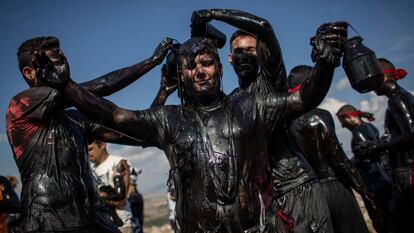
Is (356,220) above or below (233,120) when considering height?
below

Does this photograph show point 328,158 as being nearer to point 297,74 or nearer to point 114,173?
point 297,74

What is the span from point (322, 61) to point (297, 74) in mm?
2486

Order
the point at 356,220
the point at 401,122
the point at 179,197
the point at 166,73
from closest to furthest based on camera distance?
the point at 179,197, the point at 166,73, the point at 356,220, the point at 401,122

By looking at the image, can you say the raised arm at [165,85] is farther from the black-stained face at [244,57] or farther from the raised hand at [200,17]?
the black-stained face at [244,57]

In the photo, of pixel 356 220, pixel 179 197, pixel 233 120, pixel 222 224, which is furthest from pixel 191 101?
pixel 356 220

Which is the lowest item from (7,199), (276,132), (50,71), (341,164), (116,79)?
(341,164)

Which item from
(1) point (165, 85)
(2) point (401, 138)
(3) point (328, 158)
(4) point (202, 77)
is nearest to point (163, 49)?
(1) point (165, 85)

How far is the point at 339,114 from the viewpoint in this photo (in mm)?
8062

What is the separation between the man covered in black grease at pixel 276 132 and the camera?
318cm

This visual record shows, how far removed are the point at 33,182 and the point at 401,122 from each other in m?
4.76

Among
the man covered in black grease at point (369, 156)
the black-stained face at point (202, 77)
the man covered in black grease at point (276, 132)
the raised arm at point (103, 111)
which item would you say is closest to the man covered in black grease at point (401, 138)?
the man covered in black grease at point (369, 156)

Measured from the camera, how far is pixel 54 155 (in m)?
3.26

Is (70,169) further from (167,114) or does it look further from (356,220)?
(356,220)

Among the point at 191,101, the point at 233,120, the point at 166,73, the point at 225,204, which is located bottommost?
the point at 225,204
